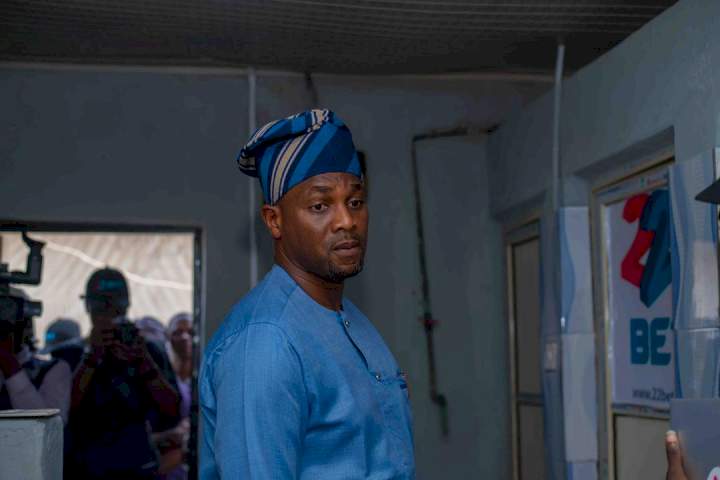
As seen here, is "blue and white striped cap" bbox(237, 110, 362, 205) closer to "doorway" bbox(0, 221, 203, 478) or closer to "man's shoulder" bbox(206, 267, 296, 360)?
"man's shoulder" bbox(206, 267, 296, 360)

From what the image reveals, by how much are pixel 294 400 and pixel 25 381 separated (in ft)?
6.94

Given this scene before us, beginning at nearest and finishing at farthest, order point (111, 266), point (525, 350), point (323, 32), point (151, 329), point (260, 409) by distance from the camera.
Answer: point (260, 409)
point (323, 32)
point (525, 350)
point (151, 329)
point (111, 266)

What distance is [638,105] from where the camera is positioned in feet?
9.31

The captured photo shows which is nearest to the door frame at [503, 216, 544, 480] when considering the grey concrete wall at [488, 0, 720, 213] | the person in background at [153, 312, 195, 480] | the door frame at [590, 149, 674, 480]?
the grey concrete wall at [488, 0, 720, 213]

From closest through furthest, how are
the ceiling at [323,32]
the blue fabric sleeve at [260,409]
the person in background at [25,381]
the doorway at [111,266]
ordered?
the blue fabric sleeve at [260,409] < the ceiling at [323,32] < the person in background at [25,381] < the doorway at [111,266]

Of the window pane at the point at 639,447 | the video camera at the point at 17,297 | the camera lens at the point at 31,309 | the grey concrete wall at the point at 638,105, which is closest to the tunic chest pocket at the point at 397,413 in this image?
the grey concrete wall at the point at 638,105

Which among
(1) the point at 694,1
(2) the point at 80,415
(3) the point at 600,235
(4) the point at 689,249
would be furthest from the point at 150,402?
(1) the point at 694,1

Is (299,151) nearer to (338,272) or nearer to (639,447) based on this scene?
(338,272)

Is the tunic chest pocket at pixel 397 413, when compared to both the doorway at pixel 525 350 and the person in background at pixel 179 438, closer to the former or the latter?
the doorway at pixel 525 350

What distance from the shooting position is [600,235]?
326 centimetres

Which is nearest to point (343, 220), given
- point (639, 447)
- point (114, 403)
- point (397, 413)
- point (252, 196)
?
point (397, 413)

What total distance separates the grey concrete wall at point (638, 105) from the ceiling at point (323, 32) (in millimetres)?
206

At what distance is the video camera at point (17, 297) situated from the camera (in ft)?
10.5

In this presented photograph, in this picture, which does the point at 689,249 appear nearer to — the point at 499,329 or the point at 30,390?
the point at 499,329
